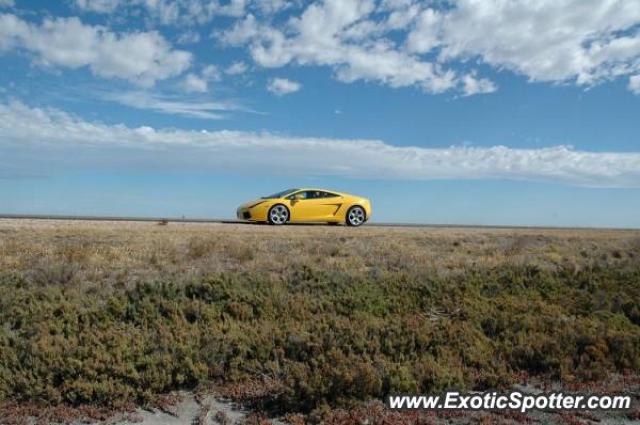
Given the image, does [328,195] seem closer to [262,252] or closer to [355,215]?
[355,215]

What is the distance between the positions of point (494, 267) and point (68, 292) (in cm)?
773

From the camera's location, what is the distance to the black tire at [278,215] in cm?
1738

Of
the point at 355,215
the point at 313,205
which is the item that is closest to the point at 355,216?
the point at 355,215

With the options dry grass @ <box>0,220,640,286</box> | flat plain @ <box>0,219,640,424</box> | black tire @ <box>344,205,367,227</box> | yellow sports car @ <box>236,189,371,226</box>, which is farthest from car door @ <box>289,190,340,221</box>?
flat plain @ <box>0,219,640,424</box>

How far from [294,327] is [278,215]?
10.6 m

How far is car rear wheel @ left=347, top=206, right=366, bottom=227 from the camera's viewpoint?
18.4 m

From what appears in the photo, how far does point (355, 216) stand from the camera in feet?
60.5

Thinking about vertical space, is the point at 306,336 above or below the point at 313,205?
below

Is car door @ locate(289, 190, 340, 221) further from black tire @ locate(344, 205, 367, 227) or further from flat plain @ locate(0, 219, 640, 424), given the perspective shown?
flat plain @ locate(0, 219, 640, 424)

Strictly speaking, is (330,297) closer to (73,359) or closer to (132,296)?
(132,296)

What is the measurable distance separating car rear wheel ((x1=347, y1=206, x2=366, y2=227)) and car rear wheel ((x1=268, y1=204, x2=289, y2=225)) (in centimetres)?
216

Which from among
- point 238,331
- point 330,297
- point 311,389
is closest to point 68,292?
point 238,331

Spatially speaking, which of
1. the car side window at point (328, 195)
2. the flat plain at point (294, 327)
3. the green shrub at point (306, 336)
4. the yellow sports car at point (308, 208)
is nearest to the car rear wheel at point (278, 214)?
the yellow sports car at point (308, 208)

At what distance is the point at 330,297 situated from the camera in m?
8.44
